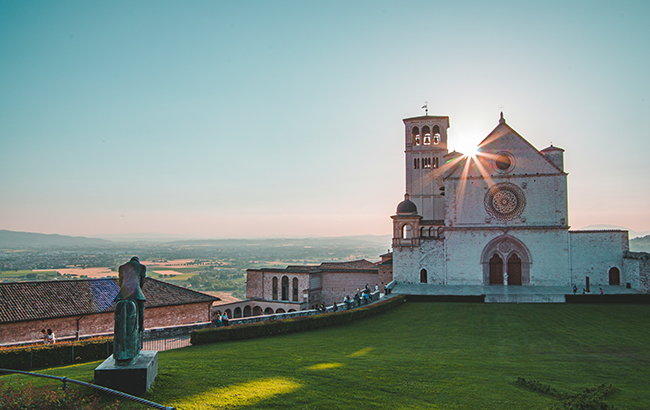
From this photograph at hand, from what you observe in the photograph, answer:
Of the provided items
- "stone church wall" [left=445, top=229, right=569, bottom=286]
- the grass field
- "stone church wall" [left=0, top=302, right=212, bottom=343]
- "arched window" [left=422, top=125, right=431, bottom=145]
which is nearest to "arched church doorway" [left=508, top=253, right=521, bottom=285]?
"stone church wall" [left=445, top=229, right=569, bottom=286]

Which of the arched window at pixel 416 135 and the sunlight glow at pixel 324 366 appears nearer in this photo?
the sunlight glow at pixel 324 366

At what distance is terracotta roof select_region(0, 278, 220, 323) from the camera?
2389 centimetres

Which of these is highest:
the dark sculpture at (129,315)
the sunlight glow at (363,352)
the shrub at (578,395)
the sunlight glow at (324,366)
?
the dark sculpture at (129,315)

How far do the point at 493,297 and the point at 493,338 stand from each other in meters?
13.7

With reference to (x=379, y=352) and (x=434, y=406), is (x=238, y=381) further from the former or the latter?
(x=379, y=352)

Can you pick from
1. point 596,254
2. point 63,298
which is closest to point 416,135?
point 596,254

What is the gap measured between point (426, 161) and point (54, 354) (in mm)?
42404

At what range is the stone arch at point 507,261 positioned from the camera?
121ft

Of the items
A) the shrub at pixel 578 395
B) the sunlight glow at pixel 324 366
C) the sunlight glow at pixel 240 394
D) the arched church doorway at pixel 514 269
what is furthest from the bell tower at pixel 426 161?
the sunlight glow at pixel 240 394

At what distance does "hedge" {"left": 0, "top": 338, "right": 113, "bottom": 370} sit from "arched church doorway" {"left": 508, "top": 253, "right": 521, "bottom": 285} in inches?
Result: 1318

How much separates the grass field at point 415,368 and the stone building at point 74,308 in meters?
13.5

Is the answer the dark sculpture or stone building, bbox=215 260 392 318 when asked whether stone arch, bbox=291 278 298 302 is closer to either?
stone building, bbox=215 260 392 318

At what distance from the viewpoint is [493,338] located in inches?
674

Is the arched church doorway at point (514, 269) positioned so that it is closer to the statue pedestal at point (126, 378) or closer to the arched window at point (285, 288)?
the arched window at point (285, 288)
